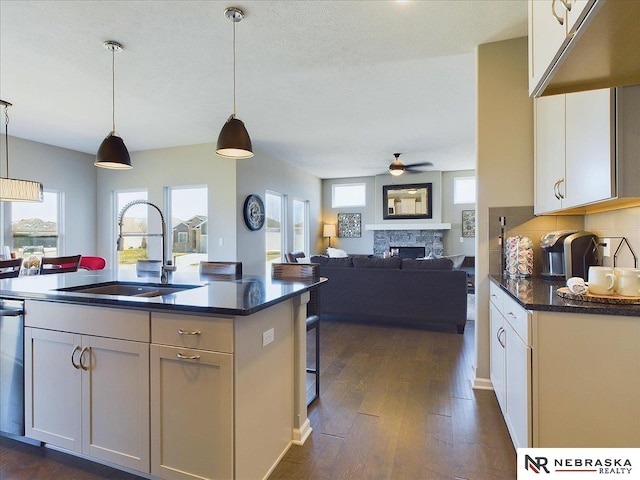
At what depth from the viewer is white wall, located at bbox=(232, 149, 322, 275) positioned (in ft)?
Answer: 18.5

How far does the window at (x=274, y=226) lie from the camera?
6.69m

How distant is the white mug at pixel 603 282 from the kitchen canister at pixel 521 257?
906 millimetres

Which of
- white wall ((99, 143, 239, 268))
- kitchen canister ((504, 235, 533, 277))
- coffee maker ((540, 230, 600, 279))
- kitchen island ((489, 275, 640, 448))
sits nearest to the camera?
kitchen island ((489, 275, 640, 448))

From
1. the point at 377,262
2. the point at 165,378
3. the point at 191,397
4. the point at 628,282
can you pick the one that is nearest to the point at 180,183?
the point at 377,262

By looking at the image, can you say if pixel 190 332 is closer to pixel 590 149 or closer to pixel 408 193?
pixel 590 149

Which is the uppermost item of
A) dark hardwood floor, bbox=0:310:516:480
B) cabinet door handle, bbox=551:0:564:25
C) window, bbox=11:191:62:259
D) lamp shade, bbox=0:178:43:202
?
Answer: cabinet door handle, bbox=551:0:564:25

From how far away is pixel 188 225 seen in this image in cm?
604

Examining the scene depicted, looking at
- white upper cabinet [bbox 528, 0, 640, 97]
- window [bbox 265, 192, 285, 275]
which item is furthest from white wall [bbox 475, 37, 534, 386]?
window [bbox 265, 192, 285, 275]

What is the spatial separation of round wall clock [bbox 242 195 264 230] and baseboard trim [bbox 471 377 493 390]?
162 inches

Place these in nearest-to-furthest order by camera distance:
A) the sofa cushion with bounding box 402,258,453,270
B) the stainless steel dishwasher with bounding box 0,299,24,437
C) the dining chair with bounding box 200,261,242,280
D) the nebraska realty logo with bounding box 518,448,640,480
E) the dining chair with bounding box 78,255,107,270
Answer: the nebraska realty logo with bounding box 518,448,640,480, the stainless steel dishwasher with bounding box 0,299,24,437, the dining chair with bounding box 200,261,242,280, the sofa cushion with bounding box 402,258,453,270, the dining chair with bounding box 78,255,107,270

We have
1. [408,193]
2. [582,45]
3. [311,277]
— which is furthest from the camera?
[408,193]

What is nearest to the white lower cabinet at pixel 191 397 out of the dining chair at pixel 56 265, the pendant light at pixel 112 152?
the pendant light at pixel 112 152

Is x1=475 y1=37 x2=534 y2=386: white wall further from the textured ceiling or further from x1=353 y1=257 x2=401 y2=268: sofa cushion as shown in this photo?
x1=353 y1=257 x2=401 y2=268: sofa cushion

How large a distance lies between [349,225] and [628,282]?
7615mm
